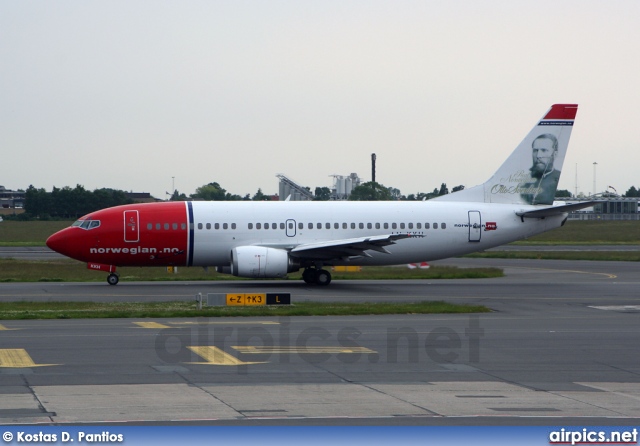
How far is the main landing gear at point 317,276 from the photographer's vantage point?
125ft

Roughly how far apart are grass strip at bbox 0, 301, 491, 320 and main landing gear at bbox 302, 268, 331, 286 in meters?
8.68

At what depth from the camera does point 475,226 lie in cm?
3916

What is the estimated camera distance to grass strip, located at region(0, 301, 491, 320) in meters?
25.5

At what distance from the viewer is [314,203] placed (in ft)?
130

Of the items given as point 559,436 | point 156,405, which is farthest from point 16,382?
point 559,436

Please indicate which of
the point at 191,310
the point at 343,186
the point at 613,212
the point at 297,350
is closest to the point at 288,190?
the point at 343,186

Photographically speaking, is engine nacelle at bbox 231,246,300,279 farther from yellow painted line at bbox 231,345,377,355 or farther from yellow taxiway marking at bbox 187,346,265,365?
yellow taxiway marking at bbox 187,346,265,365

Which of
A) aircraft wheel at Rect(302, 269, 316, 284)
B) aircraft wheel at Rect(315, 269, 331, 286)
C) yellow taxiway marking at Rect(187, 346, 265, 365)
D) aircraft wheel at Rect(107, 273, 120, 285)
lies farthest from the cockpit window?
yellow taxiway marking at Rect(187, 346, 265, 365)

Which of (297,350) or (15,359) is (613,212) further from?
(15,359)

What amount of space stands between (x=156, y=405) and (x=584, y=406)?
242 inches

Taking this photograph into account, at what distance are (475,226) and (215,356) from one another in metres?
23.1

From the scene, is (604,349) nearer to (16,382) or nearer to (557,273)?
(16,382)

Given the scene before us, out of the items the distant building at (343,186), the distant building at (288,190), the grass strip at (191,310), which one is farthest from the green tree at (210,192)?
the grass strip at (191,310)

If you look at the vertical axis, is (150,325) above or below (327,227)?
below
